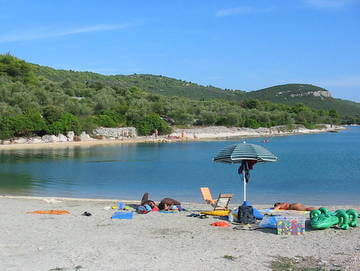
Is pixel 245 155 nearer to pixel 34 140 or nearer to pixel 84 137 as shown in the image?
pixel 34 140

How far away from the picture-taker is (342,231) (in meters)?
11.2

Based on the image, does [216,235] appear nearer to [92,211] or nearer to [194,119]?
[92,211]

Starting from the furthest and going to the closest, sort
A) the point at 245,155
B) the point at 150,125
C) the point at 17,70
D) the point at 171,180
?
the point at 17,70, the point at 150,125, the point at 171,180, the point at 245,155

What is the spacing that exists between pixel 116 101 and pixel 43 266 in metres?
76.6

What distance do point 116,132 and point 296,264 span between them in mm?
62722

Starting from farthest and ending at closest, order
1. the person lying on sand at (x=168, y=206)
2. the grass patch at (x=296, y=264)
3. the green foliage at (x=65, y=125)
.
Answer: the green foliage at (x=65, y=125) < the person lying on sand at (x=168, y=206) < the grass patch at (x=296, y=264)

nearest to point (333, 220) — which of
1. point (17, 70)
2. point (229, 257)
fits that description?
point (229, 257)

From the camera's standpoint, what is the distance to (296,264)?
839cm

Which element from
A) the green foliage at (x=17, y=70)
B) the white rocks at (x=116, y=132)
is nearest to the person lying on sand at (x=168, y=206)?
the white rocks at (x=116, y=132)

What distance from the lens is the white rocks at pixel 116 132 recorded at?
→ 222ft

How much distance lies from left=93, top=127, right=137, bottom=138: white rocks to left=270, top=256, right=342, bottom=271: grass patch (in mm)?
59736

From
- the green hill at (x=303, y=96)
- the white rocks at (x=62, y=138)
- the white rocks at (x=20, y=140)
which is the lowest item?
the white rocks at (x=20, y=140)

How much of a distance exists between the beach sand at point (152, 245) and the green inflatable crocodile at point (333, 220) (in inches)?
7.5

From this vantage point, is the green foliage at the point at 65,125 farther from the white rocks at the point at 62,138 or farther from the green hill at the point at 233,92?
the green hill at the point at 233,92
